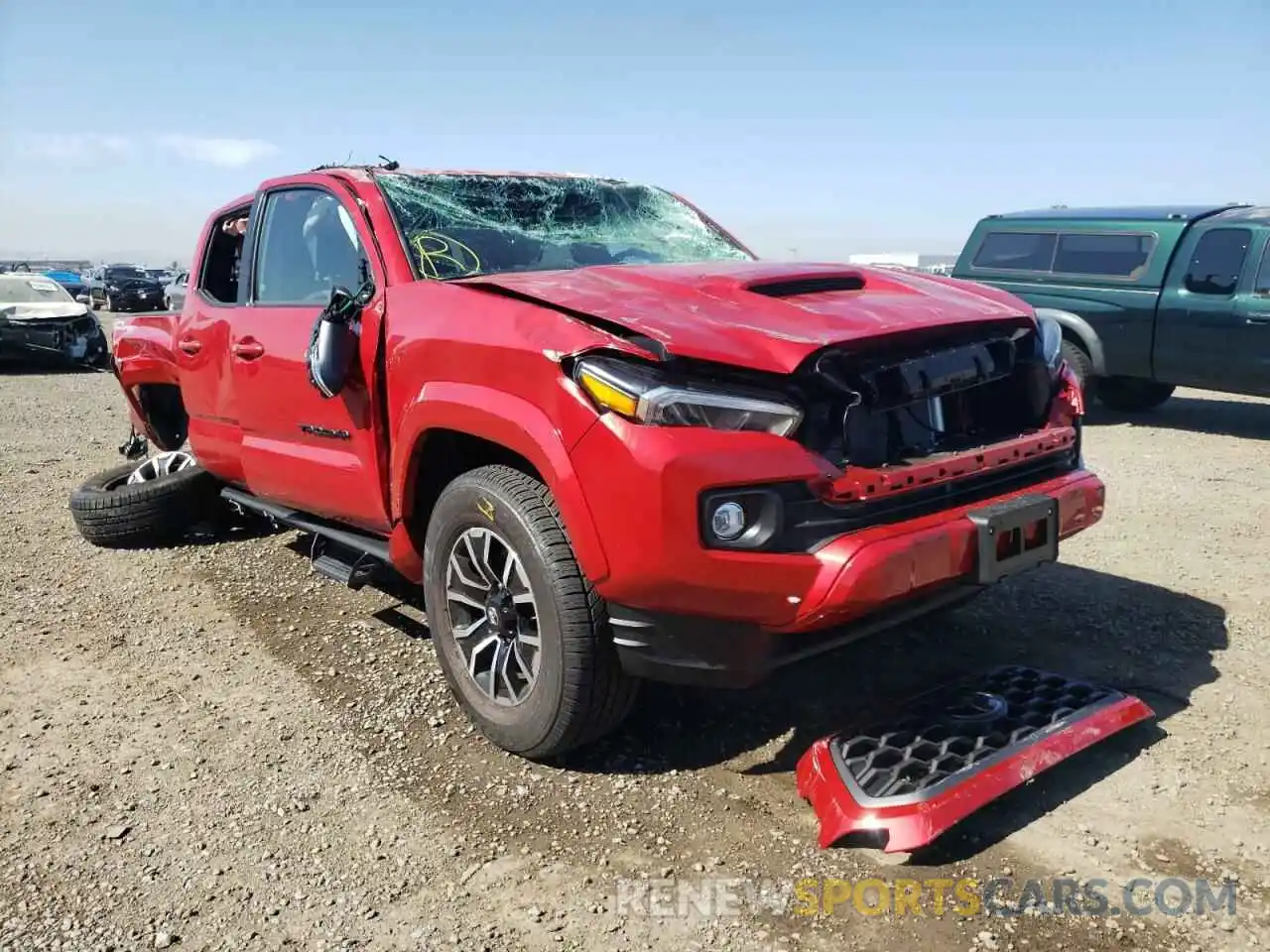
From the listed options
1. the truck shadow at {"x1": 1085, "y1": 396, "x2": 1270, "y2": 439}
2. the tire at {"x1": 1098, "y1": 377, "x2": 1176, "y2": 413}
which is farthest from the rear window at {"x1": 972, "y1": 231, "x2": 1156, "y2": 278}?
the truck shadow at {"x1": 1085, "y1": 396, "x2": 1270, "y2": 439}

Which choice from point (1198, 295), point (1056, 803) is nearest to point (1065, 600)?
point (1056, 803)

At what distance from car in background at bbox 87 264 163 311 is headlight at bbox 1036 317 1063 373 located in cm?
3312

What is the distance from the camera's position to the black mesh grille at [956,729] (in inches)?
106

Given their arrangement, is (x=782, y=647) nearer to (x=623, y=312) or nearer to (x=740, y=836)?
(x=740, y=836)

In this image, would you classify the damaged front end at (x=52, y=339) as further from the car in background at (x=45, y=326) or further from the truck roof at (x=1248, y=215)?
the truck roof at (x=1248, y=215)

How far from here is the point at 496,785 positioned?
300 cm

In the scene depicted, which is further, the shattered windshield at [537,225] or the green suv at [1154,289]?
the green suv at [1154,289]

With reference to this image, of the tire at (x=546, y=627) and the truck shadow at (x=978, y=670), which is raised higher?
the tire at (x=546, y=627)

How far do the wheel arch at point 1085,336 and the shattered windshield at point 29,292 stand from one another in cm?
1413

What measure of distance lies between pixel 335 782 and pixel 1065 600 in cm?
305

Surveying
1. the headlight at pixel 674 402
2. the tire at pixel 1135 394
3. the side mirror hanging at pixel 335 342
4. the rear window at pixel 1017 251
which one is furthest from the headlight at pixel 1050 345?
the tire at pixel 1135 394

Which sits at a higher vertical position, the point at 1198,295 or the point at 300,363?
the point at 300,363

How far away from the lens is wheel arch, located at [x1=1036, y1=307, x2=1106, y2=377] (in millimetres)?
8906

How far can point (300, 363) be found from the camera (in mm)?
3900
